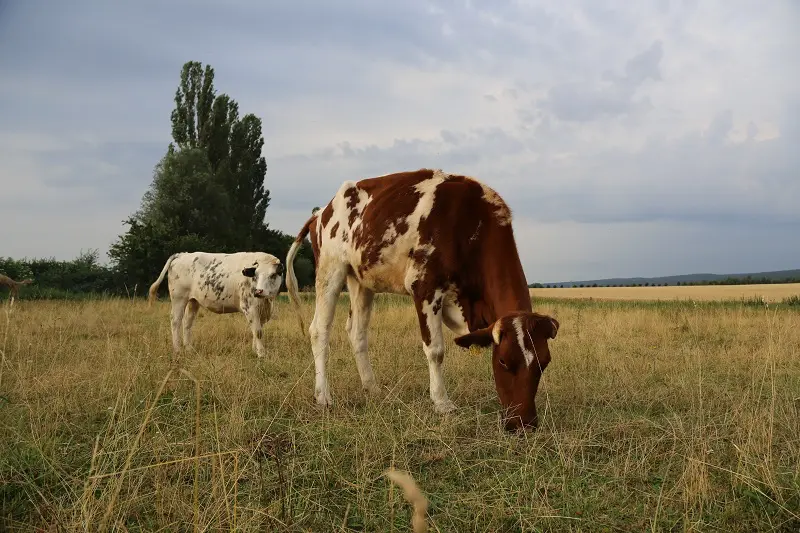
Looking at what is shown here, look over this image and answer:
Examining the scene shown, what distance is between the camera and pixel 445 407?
561cm

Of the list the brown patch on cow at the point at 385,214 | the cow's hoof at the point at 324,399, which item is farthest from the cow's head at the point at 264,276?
the cow's hoof at the point at 324,399

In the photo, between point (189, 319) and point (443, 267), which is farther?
point (189, 319)

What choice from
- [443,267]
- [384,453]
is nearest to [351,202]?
[443,267]

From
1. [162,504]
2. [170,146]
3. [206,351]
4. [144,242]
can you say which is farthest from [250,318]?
[170,146]

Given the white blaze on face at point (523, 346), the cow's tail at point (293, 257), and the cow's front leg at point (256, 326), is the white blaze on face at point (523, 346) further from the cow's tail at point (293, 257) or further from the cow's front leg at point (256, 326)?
the cow's front leg at point (256, 326)

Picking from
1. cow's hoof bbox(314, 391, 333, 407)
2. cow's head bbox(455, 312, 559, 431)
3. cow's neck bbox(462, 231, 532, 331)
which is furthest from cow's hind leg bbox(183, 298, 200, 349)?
cow's head bbox(455, 312, 559, 431)

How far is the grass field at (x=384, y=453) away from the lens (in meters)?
3.28

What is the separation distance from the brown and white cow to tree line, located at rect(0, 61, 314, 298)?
26.4 m

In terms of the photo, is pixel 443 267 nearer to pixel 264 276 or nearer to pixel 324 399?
pixel 324 399

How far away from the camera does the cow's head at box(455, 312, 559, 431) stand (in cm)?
474

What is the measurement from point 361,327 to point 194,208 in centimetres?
3511

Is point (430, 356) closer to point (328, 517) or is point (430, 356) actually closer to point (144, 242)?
point (328, 517)

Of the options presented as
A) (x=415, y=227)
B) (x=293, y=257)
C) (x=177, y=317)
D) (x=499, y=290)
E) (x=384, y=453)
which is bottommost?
(x=384, y=453)

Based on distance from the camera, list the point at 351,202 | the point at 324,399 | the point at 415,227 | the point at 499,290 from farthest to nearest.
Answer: the point at 351,202
the point at 324,399
the point at 415,227
the point at 499,290
